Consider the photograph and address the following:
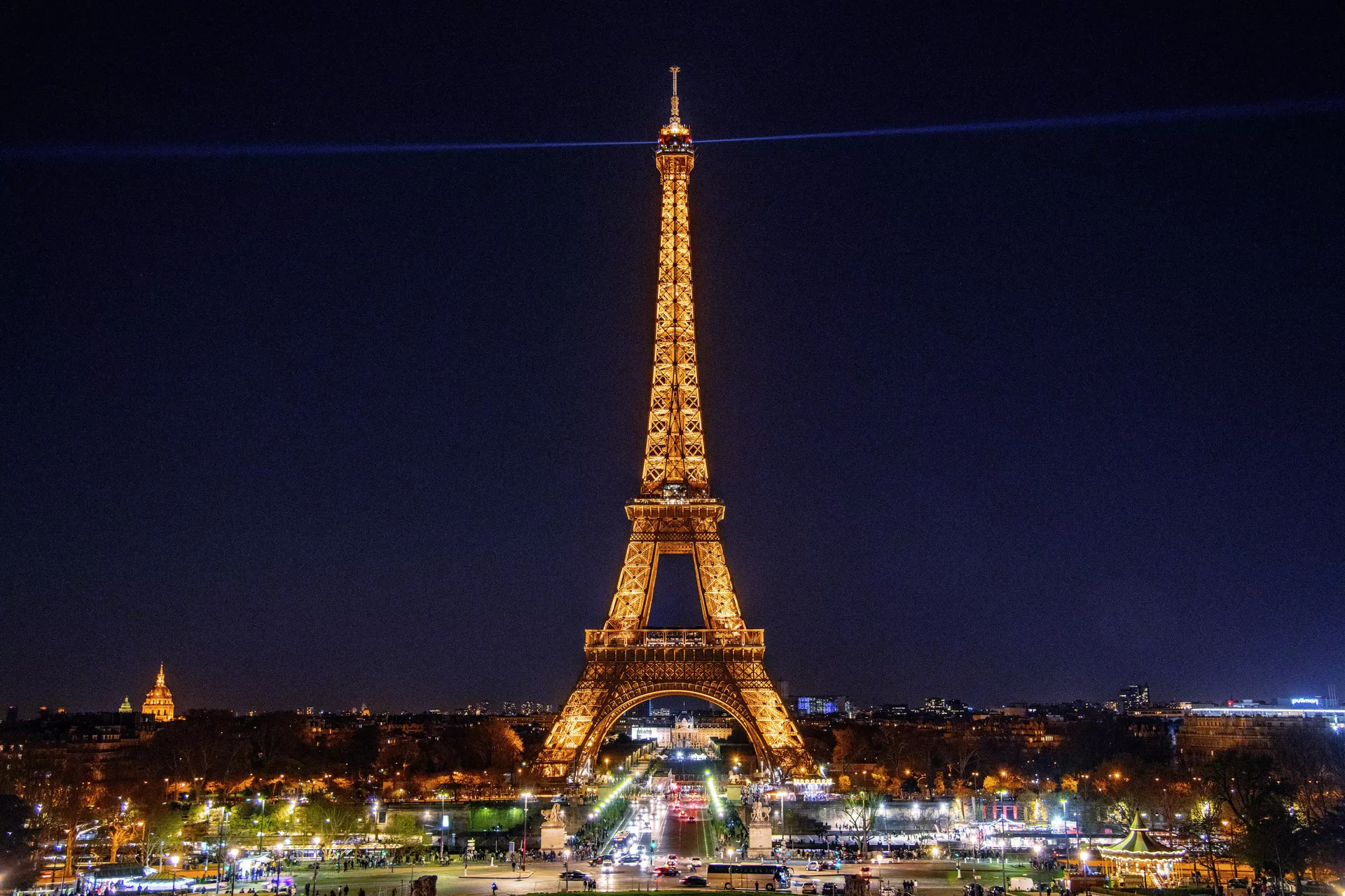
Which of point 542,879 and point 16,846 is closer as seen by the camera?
point 16,846

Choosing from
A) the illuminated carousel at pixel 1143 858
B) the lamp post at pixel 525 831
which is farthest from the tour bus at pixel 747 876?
the illuminated carousel at pixel 1143 858

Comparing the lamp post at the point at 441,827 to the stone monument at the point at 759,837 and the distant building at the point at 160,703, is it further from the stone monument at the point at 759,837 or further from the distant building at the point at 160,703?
the distant building at the point at 160,703

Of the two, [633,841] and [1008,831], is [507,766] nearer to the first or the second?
[633,841]

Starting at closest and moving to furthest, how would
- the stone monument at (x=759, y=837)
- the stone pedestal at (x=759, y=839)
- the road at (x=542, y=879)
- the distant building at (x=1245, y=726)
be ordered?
1. the road at (x=542, y=879)
2. the stone monument at (x=759, y=837)
3. the stone pedestal at (x=759, y=839)
4. the distant building at (x=1245, y=726)

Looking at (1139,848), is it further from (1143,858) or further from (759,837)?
(759,837)

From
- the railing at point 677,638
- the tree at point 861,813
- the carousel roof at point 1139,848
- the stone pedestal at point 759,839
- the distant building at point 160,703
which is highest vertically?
the distant building at point 160,703

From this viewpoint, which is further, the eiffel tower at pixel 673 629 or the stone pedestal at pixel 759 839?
the eiffel tower at pixel 673 629

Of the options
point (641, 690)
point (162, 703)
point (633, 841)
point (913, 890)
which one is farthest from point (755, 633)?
point (162, 703)

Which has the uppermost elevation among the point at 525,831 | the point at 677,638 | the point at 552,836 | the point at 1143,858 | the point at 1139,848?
the point at 677,638

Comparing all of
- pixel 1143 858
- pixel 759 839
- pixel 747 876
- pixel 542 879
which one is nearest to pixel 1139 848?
pixel 1143 858
